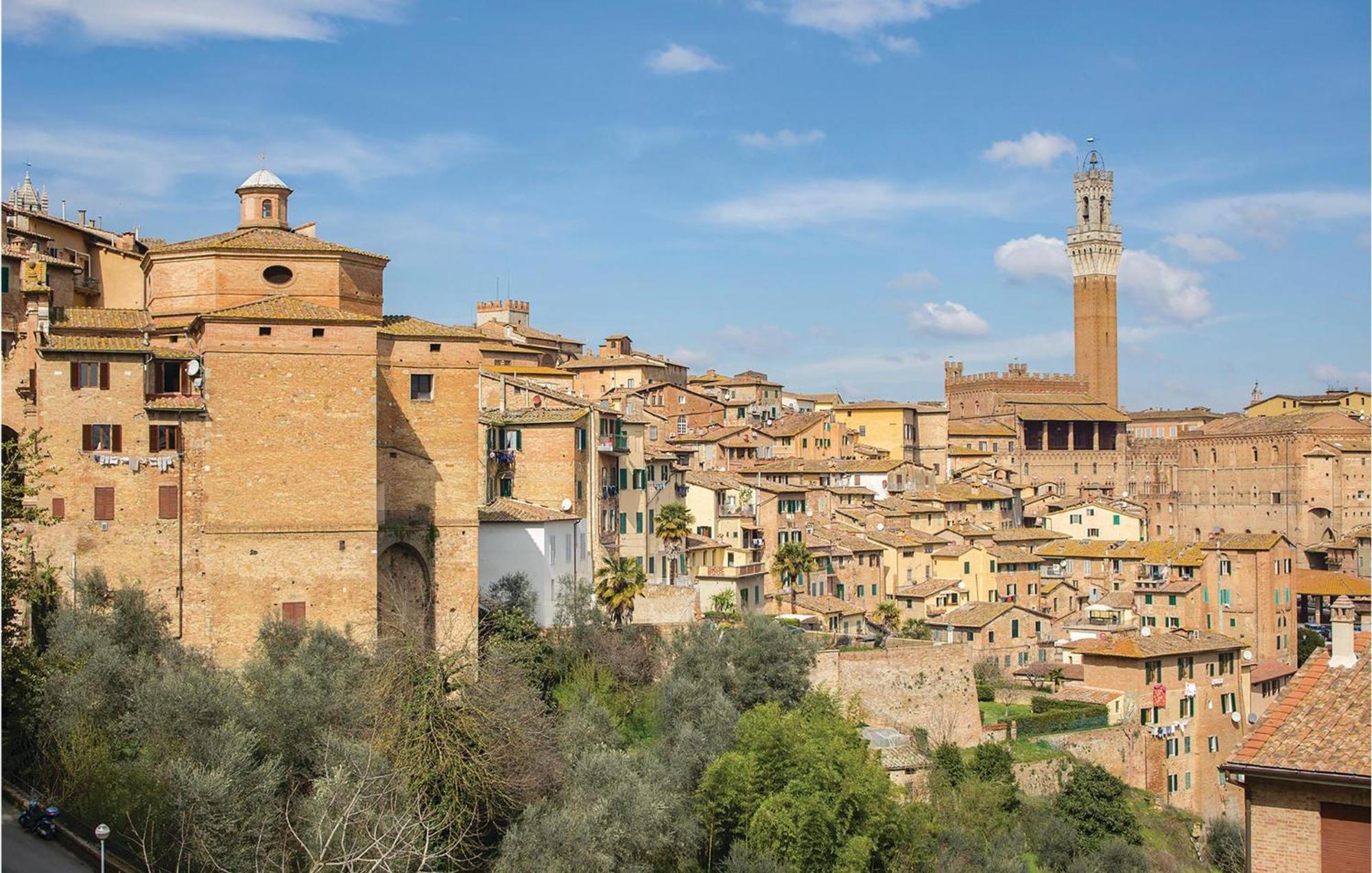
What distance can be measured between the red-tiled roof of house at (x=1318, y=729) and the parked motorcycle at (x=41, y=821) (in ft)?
44.7

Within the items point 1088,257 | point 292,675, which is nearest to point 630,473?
point 292,675

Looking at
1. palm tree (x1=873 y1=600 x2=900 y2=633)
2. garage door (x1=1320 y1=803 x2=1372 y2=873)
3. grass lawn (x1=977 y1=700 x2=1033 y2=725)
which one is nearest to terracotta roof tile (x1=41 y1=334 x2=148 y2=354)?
grass lawn (x1=977 y1=700 x2=1033 y2=725)

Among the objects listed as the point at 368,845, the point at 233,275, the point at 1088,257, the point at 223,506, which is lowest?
the point at 368,845

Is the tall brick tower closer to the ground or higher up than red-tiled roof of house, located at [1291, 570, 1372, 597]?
higher up

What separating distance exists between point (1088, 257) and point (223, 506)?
89.6m

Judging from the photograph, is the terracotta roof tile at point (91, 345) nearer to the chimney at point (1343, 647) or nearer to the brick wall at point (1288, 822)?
the chimney at point (1343, 647)

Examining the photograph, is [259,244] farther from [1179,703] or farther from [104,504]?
[1179,703]

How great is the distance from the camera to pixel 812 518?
53250 mm

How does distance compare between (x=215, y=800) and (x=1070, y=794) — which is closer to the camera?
(x=215, y=800)

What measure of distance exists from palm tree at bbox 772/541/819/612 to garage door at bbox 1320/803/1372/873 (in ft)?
113

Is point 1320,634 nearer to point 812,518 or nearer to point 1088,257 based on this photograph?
point 812,518

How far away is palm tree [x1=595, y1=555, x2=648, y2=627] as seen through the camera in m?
33.7

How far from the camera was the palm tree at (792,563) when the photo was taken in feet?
145

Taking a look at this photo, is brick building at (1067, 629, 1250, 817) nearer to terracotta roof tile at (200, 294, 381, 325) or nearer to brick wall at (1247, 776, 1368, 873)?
terracotta roof tile at (200, 294, 381, 325)
